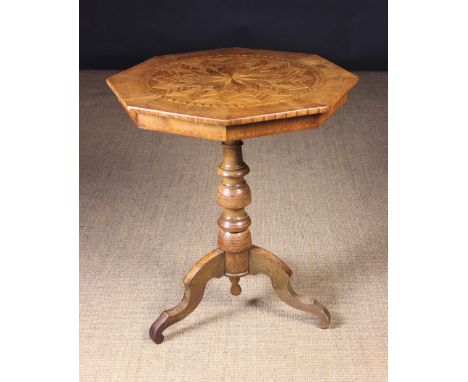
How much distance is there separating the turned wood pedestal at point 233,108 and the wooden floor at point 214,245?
0.12m

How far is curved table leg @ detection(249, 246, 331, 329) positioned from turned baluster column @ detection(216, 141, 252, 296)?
0.04 metres

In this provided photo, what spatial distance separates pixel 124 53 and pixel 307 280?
134 inches

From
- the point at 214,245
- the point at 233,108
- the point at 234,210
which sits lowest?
the point at 214,245

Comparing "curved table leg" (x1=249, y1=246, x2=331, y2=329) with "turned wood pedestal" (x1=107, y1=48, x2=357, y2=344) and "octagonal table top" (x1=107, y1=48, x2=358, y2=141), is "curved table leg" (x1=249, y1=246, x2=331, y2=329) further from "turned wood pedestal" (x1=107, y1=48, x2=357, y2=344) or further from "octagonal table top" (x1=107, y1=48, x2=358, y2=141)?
"octagonal table top" (x1=107, y1=48, x2=358, y2=141)

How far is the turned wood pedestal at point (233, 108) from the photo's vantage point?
7.42 ft

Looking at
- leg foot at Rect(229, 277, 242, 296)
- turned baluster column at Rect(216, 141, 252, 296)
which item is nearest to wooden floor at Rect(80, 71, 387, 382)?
leg foot at Rect(229, 277, 242, 296)

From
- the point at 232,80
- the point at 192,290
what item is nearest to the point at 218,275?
the point at 192,290

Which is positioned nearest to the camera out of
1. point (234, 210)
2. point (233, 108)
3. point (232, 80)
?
point (233, 108)

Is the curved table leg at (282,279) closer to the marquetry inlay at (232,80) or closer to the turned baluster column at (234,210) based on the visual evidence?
the turned baluster column at (234,210)

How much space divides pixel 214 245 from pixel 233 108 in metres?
1.24

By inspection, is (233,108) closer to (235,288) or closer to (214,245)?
(235,288)

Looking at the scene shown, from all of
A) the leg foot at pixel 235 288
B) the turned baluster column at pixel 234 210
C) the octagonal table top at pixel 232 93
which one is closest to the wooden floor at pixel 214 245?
the leg foot at pixel 235 288

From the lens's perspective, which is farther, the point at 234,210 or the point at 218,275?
the point at 218,275

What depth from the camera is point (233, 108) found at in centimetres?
227
